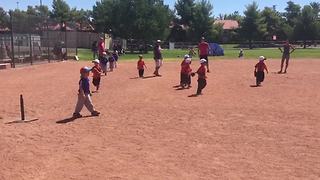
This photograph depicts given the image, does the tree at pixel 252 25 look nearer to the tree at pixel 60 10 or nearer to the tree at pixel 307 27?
→ the tree at pixel 307 27

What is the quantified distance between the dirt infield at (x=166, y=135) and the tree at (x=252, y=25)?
76130 mm

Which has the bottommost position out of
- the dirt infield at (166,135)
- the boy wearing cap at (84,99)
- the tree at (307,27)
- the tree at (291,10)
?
the dirt infield at (166,135)

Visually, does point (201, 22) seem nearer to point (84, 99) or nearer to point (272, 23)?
point (272, 23)

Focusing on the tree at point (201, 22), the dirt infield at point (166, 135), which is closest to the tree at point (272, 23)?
the tree at point (201, 22)

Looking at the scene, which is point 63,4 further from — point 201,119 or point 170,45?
point 201,119

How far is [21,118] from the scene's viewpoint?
13469 millimetres

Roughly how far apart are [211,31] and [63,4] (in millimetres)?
32090

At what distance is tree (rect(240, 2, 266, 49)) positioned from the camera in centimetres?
9419

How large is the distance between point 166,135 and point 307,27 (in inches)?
3412

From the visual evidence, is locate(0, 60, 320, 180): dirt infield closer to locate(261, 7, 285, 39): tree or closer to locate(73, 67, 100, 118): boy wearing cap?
locate(73, 67, 100, 118): boy wearing cap

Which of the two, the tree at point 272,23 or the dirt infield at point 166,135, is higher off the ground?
the tree at point 272,23

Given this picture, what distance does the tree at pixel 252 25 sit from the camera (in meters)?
94.2

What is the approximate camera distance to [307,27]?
93.5m

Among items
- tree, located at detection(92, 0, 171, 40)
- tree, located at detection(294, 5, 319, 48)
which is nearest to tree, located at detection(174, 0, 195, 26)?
tree, located at detection(294, 5, 319, 48)
